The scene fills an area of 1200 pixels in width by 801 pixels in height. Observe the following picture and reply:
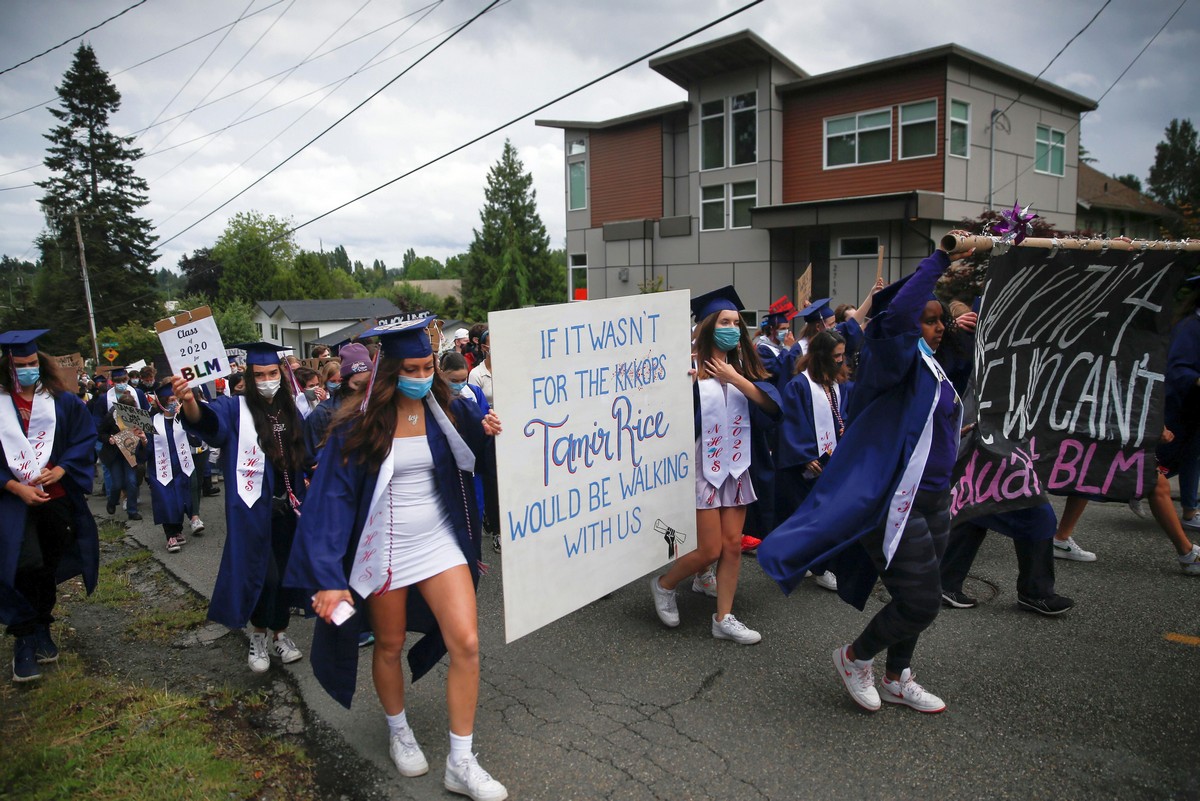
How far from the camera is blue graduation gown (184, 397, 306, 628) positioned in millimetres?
4441

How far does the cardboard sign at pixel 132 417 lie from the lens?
8.66m

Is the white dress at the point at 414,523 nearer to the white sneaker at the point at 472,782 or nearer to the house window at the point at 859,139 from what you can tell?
the white sneaker at the point at 472,782

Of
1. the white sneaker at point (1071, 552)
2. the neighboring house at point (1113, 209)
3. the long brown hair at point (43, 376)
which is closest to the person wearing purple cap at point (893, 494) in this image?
the white sneaker at point (1071, 552)

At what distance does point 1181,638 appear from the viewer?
4375mm

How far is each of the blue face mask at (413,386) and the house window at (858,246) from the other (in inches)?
812

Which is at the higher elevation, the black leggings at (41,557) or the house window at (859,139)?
the house window at (859,139)

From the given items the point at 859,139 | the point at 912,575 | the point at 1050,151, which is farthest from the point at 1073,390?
the point at 1050,151

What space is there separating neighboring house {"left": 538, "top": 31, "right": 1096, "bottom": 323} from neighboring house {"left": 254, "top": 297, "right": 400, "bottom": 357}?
34735 mm

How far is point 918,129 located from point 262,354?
69.1 feet

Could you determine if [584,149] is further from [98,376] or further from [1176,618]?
[1176,618]

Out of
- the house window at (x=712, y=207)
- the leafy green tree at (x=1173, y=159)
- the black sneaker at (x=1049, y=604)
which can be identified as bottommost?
the black sneaker at (x=1049, y=604)

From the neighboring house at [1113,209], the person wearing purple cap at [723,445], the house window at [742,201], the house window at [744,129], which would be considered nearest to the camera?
the person wearing purple cap at [723,445]

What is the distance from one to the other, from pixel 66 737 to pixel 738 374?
3.84 metres

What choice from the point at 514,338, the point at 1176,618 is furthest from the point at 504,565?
the point at 1176,618
